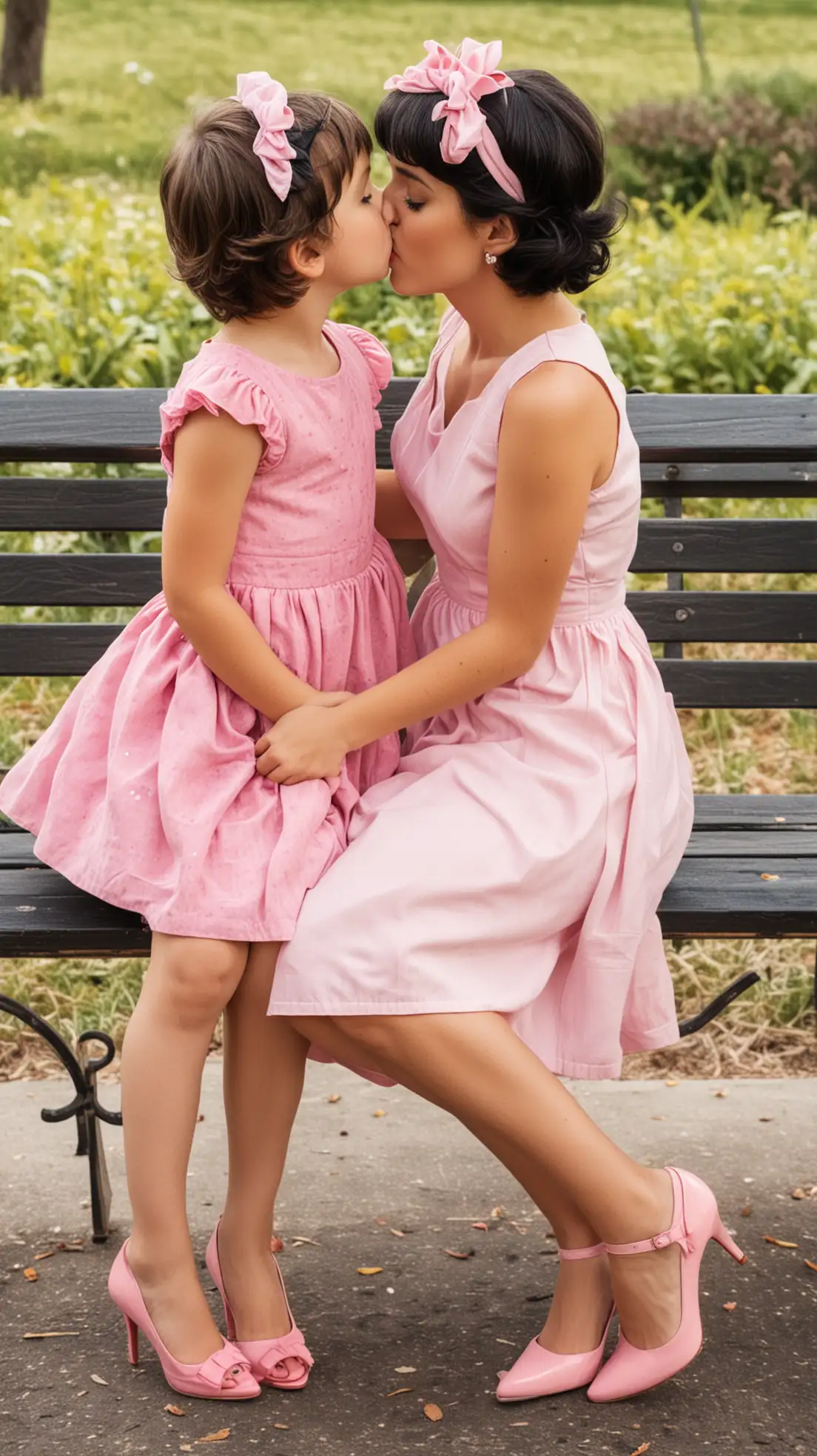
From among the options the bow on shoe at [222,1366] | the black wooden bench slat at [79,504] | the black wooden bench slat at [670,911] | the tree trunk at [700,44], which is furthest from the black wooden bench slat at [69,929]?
the tree trunk at [700,44]

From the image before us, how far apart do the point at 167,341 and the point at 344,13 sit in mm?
5598

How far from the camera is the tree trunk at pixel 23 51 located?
886cm

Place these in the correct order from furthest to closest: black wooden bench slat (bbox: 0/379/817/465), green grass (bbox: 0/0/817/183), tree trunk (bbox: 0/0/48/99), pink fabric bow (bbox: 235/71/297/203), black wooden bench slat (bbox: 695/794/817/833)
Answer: tree trunk (bbox: 0/0/48/99)
green grass (bbox: 0/0/817/183)
black wooden bench slat (bbox: 0/379/817/465)
black wooden bench slat (bbox: 695/794/817/833)
pink fabric bow (bbox: 235/71/297/203)

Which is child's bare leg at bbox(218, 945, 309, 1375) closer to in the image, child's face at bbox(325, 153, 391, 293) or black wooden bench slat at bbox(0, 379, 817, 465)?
child's face at bbox(325, 153, 391, 293)

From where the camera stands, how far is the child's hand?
2027mm

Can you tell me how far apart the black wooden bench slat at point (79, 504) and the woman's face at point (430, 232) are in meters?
0.72

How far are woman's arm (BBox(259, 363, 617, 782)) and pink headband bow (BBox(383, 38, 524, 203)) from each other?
0.25 meters

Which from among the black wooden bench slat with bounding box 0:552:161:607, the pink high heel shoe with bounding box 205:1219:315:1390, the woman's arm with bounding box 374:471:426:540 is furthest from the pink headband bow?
the pink high heel shoe with bounding box 205:1219:315:1390

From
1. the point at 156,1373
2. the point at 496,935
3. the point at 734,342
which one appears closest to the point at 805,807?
the point at 496,935

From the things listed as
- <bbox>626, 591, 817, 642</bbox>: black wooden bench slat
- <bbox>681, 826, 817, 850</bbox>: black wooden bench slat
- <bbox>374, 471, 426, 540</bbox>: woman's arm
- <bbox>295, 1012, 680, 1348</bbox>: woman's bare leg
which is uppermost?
<bbox>374, 471, 426, 540</bbox>: woman's arm

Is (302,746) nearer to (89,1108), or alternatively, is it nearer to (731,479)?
(89,1108)

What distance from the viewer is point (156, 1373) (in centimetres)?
216

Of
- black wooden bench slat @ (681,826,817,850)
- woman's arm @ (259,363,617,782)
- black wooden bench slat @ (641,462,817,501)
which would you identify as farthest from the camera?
black wooden bench slat @ (641,462,817,501)

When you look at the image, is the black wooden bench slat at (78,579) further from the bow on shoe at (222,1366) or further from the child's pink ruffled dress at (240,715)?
the bow on shoe at (222,1366)
